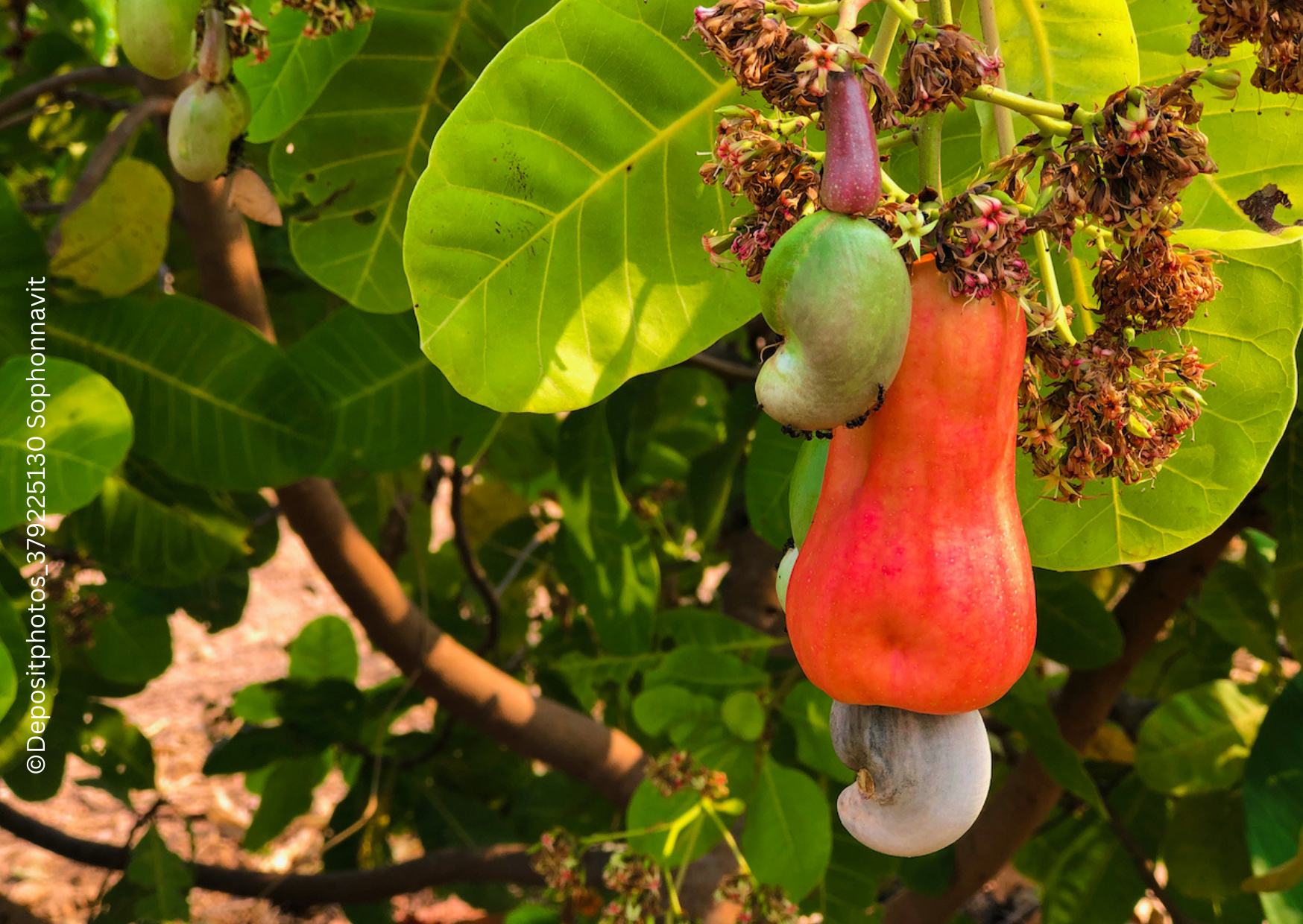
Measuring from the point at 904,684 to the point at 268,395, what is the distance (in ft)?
3.00

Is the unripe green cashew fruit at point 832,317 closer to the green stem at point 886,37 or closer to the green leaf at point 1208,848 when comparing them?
the green stem at point 886,37

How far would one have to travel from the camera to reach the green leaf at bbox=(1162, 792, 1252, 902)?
1.58 meters

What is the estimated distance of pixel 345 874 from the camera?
1.94 meters

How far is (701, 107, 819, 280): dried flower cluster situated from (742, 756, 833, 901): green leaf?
828mm

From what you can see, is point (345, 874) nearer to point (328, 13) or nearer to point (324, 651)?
point (324, 651)

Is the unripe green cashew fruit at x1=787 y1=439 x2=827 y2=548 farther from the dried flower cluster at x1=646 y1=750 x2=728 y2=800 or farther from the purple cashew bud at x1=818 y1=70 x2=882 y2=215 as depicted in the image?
the dried flower cluster at x1=646 y1=750 x2=728 y2=800

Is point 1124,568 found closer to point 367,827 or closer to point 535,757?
point 535,757

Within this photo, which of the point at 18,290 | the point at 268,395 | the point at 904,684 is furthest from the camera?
the point at 268,395

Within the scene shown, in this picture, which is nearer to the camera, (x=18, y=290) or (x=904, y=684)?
(x=904, y=684)

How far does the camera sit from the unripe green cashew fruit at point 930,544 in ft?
1.42

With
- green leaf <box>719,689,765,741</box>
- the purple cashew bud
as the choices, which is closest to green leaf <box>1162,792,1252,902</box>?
green leaf <box>719,689,765,741</box>

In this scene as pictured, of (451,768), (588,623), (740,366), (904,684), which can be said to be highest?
(904,684)

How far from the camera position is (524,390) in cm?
61

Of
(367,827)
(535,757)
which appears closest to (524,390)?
(535,757)
